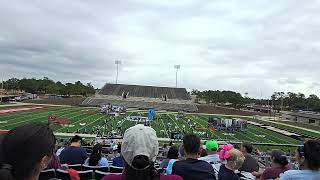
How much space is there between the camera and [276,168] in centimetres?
608

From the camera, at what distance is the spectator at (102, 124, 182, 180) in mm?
2621

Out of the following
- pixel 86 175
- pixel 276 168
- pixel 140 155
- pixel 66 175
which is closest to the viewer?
pixel 140 155

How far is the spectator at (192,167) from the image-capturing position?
4.30 meters

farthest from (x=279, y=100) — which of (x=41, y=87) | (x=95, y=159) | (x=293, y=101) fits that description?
(x=95, y=159)

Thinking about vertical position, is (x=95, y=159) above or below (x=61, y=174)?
below

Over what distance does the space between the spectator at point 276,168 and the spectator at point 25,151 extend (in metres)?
4.31

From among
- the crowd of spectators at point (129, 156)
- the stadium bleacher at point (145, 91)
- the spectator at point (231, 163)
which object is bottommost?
the spectator at point (231, 163)

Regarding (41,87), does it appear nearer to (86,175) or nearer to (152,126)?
(152,126)

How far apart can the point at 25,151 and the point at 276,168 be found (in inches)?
184

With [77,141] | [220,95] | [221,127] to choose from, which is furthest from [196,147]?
[220,95]

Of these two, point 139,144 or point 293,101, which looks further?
point 293,101

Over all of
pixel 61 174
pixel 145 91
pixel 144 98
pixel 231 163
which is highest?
pixel 145 91

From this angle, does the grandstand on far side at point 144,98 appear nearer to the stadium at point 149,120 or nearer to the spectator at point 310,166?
the stadium at point 149,120

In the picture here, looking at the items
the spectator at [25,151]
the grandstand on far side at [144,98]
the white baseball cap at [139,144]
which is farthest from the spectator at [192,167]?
the grandstand on far side at [144,98]
